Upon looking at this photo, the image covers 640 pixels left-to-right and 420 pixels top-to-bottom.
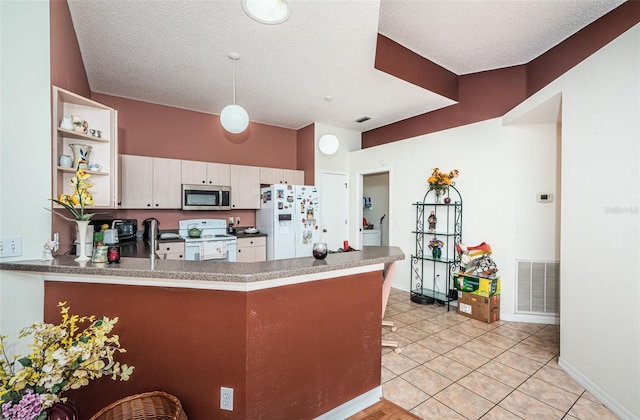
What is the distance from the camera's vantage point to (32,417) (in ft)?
3.11

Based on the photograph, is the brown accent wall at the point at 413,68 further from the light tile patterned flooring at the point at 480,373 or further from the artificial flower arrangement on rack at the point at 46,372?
the artificial flower arrangement on rack at the point at 46,372

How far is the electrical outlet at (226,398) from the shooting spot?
1490 mm

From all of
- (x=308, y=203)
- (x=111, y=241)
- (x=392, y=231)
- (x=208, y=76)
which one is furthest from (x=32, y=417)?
(x=392, y=231)

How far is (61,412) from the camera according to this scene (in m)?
1.07

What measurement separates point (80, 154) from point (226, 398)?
2.00 metres

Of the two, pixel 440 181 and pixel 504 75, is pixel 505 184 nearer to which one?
pixel 440 181

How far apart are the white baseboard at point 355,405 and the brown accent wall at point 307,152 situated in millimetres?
3690

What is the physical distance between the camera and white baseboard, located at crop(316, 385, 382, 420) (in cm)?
178

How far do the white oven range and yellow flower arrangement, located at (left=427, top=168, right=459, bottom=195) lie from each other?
3.10 m

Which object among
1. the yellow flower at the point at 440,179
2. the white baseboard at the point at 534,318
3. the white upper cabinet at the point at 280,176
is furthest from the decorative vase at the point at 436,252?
the white upper cabinet at the point at 280,176

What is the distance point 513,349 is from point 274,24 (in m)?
3.74

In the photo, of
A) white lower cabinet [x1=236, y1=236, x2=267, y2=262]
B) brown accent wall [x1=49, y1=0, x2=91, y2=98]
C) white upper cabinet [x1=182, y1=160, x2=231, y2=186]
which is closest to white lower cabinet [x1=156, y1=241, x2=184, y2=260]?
white lower cabinet [x1=236, y1=236, x2=267, y2=262]

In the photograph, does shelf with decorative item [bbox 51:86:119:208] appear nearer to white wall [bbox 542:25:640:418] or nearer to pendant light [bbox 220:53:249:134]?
pendant light [bbox 220:53:249:134]

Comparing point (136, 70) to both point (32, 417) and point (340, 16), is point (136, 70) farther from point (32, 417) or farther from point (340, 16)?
point (32, 417)
